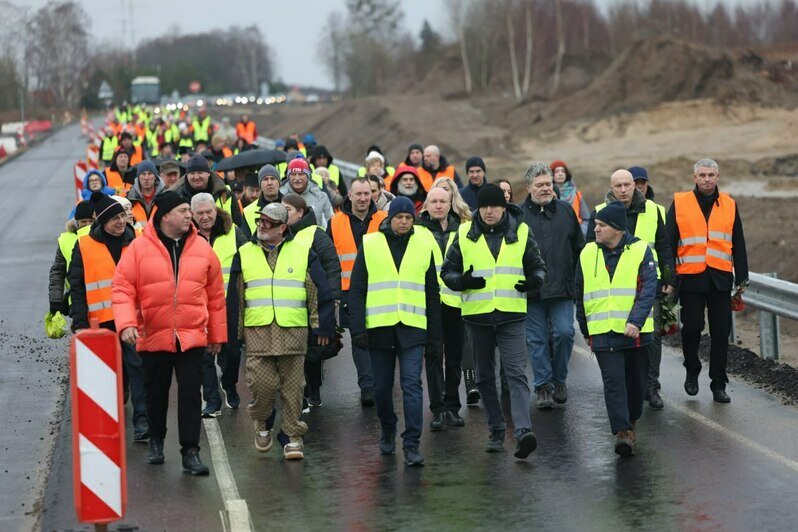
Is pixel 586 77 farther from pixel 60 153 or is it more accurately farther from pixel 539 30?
pixel 60 153

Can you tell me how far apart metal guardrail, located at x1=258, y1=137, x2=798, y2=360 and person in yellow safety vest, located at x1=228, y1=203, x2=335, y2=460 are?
15.3 ft

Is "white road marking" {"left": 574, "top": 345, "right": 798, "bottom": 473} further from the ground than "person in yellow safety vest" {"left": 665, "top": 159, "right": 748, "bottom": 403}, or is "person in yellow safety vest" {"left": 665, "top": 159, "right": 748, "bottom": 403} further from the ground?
"person in yellow safety vest" {"left": 665, "top": 159, "right": 748, "bottom": 403}

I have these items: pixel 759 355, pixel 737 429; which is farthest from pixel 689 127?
pixel 737 429

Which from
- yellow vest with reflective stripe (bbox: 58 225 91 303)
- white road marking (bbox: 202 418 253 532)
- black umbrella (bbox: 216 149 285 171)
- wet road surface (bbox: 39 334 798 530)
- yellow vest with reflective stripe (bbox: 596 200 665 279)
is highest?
black umbrella (bbox: 216 149 285 171)

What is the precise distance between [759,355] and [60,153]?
50224 mm

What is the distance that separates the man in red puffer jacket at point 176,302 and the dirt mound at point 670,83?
50207 millimetres

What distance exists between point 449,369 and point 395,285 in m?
1.51

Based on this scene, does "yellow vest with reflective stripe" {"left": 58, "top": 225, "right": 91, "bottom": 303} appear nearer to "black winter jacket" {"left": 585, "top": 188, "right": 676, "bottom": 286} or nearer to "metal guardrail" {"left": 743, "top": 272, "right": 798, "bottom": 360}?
"black winter jacket" {"left": 585, "top": 188, "right": 676, "bottom": 286}

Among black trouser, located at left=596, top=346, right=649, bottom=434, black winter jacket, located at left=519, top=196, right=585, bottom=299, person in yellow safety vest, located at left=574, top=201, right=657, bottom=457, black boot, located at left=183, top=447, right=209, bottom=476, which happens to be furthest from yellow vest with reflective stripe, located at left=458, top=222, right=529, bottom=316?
black boot, located at left=183, top=447, right=209, bottom=476

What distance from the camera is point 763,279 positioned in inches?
543

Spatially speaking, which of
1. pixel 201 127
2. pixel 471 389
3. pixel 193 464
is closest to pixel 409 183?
pixel 471 389

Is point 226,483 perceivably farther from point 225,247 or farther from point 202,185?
point 202,185

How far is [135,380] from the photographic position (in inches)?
451

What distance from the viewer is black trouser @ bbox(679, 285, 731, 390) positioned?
12.5 meters
